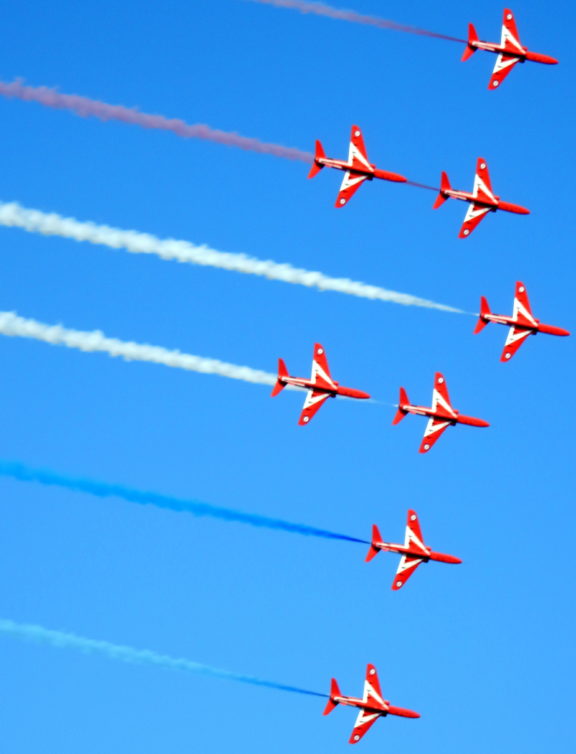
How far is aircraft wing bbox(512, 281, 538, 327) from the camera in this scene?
265 ft

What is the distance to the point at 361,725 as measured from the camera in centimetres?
7694

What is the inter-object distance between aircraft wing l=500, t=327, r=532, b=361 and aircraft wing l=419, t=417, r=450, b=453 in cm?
414

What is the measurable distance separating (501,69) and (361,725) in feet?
87.7

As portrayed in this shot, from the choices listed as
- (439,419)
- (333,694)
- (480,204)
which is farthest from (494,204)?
(333,694)

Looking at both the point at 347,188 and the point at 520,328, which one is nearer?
the point at 347,188

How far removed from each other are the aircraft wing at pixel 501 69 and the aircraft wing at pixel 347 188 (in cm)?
668

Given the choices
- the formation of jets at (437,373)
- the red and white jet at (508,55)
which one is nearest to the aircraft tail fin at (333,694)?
the formation of jets at (437,373)

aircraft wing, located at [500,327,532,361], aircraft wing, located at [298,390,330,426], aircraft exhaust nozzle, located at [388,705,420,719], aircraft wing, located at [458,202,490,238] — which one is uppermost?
aircraft wing, located at [458,202,490,238]

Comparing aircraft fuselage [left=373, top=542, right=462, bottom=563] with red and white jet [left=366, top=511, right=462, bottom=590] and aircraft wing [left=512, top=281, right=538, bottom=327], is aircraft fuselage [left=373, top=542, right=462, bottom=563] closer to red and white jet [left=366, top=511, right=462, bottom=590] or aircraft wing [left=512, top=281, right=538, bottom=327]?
red and white jet [left=366, top=511, right=462, bottom=590]

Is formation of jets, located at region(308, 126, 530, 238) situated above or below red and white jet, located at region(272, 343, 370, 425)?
above

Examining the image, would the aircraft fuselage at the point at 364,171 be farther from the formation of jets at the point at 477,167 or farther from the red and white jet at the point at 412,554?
the red and white jet at the point at 412,554

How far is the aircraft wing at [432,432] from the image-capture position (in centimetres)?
7862

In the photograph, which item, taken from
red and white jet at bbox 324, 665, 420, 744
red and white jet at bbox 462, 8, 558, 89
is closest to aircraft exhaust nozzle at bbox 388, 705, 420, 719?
red and white jet at bbox 324, 665, 420, 744

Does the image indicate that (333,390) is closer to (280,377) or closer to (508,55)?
(280,377)
